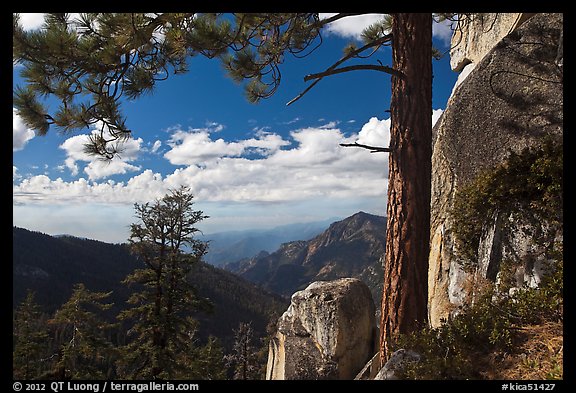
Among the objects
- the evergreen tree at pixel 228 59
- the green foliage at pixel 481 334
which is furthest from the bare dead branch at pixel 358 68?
the green foliage at pixel 481 334

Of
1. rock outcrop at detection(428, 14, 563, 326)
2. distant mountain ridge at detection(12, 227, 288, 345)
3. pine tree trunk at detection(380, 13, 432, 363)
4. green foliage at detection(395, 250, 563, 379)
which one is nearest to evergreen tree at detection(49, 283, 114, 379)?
pine tree trunk at detection(380, 13, 432, 363)

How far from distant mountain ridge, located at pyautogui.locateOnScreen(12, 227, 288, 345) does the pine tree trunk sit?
124m

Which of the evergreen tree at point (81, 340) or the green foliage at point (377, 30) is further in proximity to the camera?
the evergreen tree at point (81, 340)

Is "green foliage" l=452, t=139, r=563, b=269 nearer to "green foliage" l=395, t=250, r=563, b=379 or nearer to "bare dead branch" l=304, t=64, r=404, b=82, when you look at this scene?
"green foliage" l=395, t=250, r=563, b=379

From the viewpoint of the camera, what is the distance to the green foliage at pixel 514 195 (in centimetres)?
494

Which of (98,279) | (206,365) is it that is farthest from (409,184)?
(98,279)

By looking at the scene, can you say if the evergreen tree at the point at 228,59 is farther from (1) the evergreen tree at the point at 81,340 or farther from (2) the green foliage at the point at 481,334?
(1) the evergreen tree at the point at 81,340

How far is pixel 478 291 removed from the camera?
554cm

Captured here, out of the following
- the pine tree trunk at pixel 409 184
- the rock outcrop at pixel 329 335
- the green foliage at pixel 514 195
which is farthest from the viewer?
the rock outcrop at pixel 329 335

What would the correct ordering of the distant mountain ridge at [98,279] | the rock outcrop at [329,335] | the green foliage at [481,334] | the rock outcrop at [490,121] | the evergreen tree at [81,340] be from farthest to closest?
the distant mountain ridge at [98,279], the evergreen tree at [81,340], the rock outcrop at [329,335], the rock outcrop at [490,121], the green foliage at [481,334]

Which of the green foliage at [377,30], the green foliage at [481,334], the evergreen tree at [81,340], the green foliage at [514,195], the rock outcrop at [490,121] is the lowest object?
the evergreen tree at [81,340]

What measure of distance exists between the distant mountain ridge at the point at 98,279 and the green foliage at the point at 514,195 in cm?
12394

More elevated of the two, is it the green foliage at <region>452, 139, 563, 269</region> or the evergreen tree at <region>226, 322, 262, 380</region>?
the green foliage at <region>452, 139, 563, 269</region>

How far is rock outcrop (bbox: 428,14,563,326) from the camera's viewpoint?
6.21 meters
